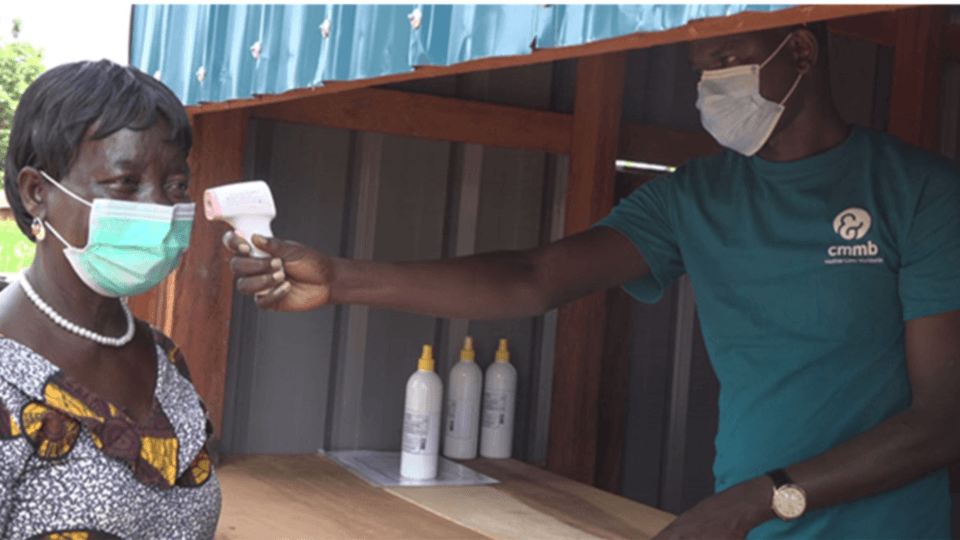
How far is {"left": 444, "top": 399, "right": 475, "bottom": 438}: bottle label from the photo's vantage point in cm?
318

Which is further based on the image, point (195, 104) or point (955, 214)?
point (195, 104)

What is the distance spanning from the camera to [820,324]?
1.76 m

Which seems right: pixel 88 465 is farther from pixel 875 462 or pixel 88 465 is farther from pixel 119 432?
pixel 875 462

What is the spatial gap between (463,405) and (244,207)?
1.64m

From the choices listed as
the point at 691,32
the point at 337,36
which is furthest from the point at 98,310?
the point at 691,32

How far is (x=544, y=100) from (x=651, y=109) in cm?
47

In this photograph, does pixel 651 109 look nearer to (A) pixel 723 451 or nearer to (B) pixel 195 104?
(B) pixel 195 104

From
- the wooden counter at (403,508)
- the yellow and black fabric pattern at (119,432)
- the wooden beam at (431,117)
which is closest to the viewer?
the yellow and black fabric pattern at (119,432)

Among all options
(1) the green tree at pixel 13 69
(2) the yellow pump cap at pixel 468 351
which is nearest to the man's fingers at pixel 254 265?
(2) the yellow pump cap at pixel 468 351

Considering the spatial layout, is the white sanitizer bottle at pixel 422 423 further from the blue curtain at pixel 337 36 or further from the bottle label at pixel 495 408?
the blue curtain at pixel 337 36

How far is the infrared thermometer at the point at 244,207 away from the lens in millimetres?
1626

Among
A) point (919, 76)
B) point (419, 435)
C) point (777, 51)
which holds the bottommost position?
point (419, 435)

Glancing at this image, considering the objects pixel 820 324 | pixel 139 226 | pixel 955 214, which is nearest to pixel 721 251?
pixel 820 324

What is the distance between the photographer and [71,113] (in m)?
1.48
